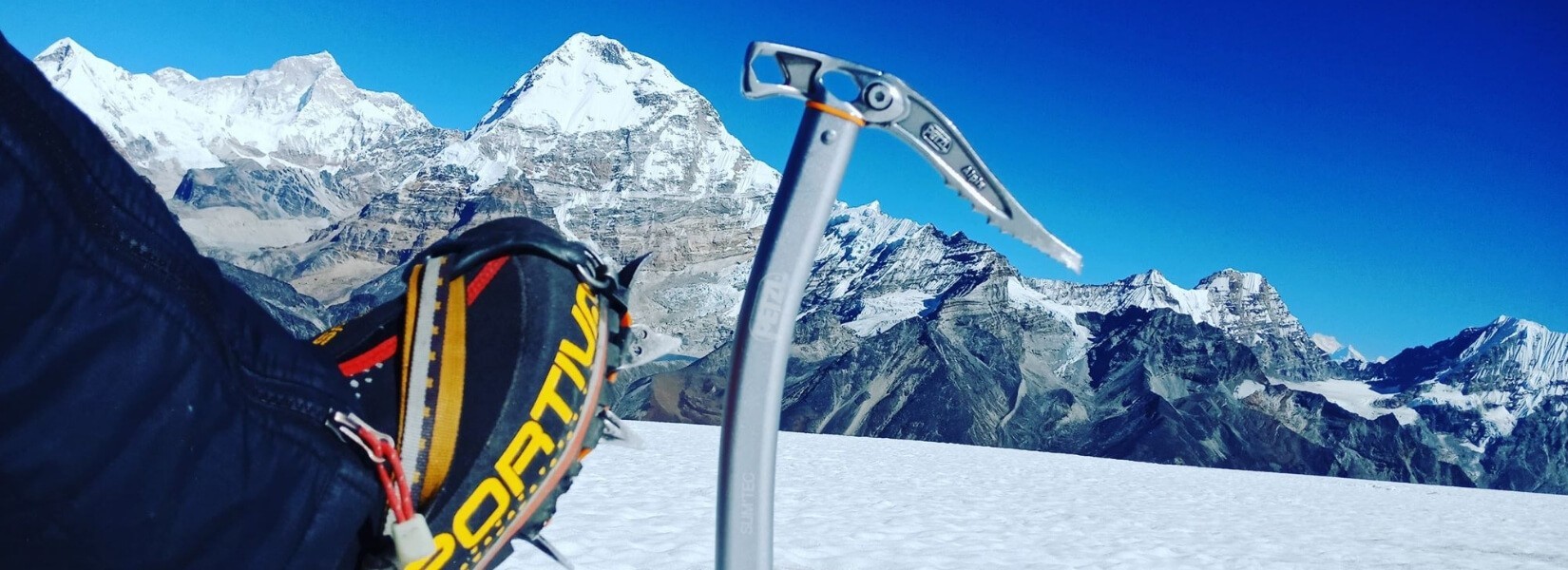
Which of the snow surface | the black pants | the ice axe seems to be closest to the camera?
the black pants

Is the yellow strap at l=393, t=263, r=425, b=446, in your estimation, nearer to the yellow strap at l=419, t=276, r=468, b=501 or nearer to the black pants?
the yellow strap at l=419, t=276, r=468, b=501

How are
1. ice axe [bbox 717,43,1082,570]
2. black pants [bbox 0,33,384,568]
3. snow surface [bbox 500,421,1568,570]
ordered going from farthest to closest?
snow surface [bbox 500,421,1568,570], ice axe [bbox 717,43,1082,570], black pants [bbox 0,33,384,568]

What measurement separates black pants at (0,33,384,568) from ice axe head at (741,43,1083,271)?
1023 mm

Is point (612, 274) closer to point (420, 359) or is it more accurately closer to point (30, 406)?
point (420, 359)

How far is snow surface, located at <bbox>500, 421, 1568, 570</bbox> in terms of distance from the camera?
657 centimetres

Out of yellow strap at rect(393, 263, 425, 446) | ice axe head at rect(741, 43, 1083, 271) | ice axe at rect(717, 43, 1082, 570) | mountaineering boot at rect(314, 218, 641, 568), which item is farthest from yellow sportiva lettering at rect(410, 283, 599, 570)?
ice axe head at rect(741, 43, 1083, 271)

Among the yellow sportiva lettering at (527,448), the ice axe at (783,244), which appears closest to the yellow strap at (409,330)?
the yellow sportiva lettering at (527,448)

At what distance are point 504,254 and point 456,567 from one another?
666 mm

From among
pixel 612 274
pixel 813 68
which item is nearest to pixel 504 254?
pixel 612 274

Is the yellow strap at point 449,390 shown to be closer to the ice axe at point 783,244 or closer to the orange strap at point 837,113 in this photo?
the ice axe at point 783,244

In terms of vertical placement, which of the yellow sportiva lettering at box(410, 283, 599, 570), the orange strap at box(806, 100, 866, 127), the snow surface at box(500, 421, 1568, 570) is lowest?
the snow surface at box(500, 421, 1568, 570)

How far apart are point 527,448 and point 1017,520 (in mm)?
7587

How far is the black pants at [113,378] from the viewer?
2.99ft

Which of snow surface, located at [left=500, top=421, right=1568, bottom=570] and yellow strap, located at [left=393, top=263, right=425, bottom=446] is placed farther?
snow surface, located at [left=500, top=421, right=1568, bottom=570]
